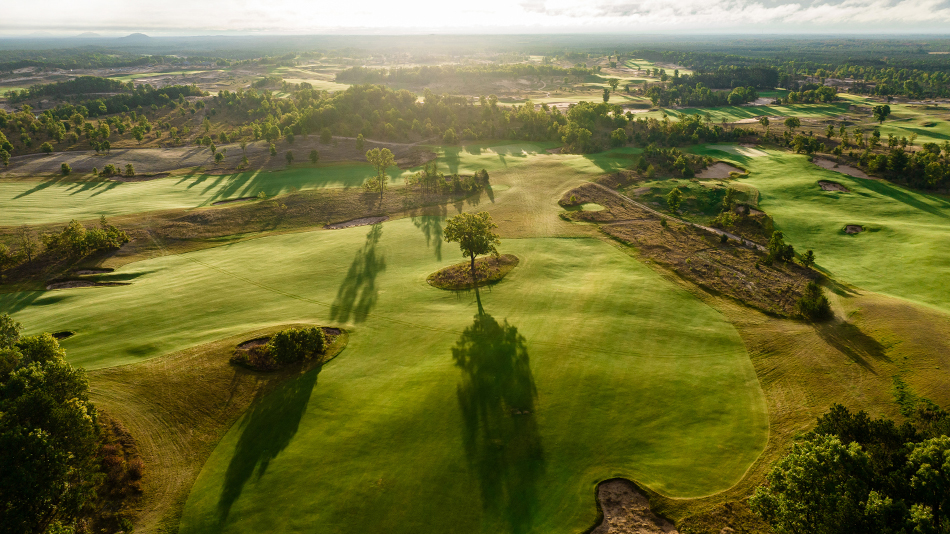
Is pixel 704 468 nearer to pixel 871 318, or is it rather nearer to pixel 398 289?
pixel 871 318

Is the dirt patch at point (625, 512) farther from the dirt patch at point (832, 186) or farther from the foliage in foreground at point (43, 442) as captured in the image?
the dirt patch at point (832, 186)

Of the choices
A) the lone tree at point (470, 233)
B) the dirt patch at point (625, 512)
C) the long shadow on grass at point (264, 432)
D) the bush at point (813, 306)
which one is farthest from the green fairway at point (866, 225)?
the long shadow on grass at point (264, 432)

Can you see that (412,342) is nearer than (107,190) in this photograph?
Yes

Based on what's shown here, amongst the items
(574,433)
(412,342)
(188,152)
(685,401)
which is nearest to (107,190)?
(188,152)

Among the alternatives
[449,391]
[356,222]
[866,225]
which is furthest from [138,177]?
[866,225]

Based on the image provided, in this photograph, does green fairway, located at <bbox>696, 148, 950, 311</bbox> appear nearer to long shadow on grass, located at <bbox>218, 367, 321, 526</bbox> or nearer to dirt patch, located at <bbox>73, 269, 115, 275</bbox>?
long shadow on grass, located at <bbox>218, 367, 321, 526</bbox>

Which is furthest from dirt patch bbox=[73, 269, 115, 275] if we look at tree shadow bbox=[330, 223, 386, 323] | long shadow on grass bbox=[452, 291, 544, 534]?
long shadow on grass bbox=[452, 291, 544, 534]
